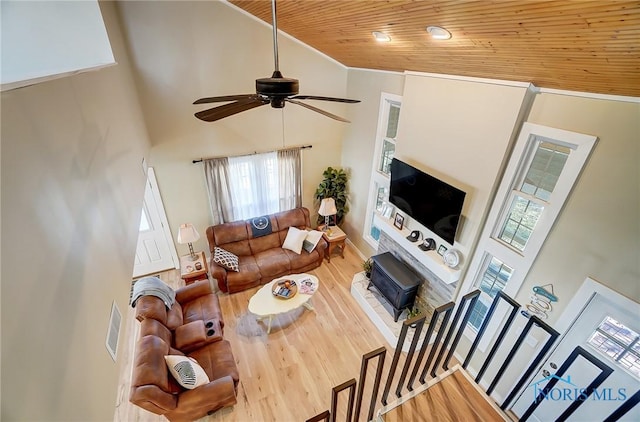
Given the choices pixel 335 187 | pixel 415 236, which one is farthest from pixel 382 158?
pixel 415 236

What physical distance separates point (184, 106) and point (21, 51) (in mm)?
2493

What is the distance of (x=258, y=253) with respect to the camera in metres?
5.35

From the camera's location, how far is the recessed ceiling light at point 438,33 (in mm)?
2109

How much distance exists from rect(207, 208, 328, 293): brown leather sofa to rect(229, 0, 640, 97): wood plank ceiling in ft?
11.3

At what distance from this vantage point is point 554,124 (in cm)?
246

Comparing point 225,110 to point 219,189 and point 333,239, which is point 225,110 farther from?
point 333,239

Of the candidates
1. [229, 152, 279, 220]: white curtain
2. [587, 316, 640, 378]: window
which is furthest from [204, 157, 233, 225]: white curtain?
[587, 316, 640, 378]: window

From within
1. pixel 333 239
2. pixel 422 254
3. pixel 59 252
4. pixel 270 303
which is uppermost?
pixel 59 252

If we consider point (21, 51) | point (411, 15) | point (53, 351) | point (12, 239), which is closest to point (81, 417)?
point (53, 351)

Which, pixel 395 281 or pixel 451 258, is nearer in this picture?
pixel 451 258

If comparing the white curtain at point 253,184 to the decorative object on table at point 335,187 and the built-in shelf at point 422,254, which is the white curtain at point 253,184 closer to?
the decorative object on table at point 335,187

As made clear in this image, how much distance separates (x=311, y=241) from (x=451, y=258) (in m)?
2.63

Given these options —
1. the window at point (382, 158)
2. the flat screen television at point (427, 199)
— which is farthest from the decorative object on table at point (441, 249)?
the window at point (382, 158)

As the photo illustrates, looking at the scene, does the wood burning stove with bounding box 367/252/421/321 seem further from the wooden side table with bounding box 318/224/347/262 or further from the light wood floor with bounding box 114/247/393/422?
the wooden side table with bounding box 318/224/347/262
